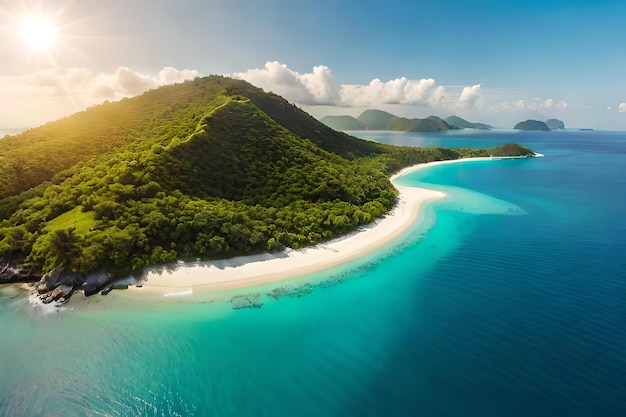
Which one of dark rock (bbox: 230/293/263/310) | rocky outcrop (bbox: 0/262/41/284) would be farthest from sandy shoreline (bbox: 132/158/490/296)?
rocky outcrop (bbox: 0/262/41/284)

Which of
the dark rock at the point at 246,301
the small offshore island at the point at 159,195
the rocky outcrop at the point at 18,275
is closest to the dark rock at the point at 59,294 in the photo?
the small offshore island at the point at 159,195

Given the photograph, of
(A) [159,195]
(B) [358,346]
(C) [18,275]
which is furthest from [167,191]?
(B) [358,346]

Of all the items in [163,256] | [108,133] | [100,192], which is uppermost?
[108,133]

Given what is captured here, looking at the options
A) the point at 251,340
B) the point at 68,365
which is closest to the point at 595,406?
the point at 251,340

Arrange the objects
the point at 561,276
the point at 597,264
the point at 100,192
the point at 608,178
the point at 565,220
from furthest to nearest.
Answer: the point at 608,178, the point at 565,220, the point at 100,192, the point at 597,264, the point at 561,276

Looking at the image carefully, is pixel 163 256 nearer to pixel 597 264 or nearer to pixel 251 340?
pixel 251 340

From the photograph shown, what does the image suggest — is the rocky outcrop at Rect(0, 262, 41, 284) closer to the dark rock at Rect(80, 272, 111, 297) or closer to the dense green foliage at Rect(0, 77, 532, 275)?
the dense green foliage at Rect(0, 77, 532, 275)

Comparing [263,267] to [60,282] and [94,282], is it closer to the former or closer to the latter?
[94,282]
